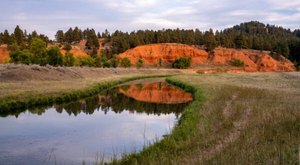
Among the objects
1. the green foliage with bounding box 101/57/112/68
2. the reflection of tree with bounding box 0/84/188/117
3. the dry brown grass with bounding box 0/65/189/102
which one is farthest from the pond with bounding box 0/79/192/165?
the green foliage with bounding box 101/57/112/68

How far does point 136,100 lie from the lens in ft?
146

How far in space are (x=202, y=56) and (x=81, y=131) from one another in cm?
14964

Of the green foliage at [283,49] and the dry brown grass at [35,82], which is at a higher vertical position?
the green foliage at [283,49]

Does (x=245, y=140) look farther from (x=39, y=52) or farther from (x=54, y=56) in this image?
(x=39, y=52)

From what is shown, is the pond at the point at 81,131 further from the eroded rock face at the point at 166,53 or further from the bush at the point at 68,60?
the eroded rock face at the point at 166,53

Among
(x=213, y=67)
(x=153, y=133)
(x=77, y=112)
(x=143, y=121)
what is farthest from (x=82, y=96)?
(x=213, y=67)

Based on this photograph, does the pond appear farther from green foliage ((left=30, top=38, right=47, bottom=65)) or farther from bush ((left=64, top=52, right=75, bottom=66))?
bush ((left=64, top=52, right=75, bottom=66))

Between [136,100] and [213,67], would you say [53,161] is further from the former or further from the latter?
[213,67]

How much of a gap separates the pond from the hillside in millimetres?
128983

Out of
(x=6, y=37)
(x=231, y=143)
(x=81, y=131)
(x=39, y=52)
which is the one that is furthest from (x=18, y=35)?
(x=231, y=143)

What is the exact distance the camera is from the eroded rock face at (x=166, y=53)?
167750 mm

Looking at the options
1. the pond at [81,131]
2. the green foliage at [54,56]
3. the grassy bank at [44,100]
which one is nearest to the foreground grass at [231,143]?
the pond at [81,131]

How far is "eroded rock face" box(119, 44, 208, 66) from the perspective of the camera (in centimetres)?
16775

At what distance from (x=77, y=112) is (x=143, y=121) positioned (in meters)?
6.71
